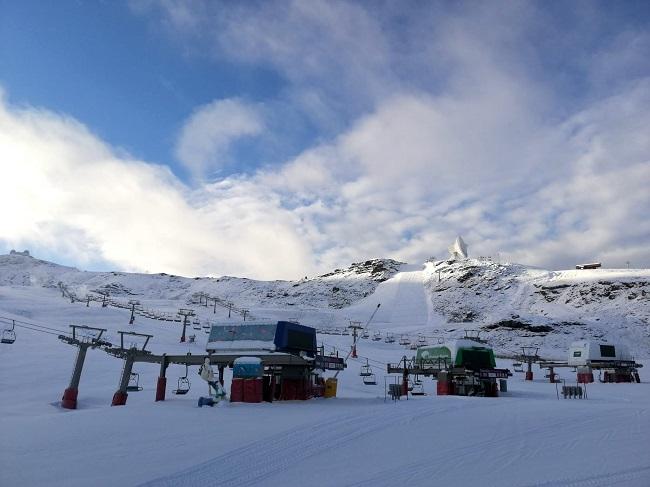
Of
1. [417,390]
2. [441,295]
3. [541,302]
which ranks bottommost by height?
[417,390]

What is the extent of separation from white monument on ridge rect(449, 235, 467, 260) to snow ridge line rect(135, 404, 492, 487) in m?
157

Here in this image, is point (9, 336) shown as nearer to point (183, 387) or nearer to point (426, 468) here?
point (183, 387)

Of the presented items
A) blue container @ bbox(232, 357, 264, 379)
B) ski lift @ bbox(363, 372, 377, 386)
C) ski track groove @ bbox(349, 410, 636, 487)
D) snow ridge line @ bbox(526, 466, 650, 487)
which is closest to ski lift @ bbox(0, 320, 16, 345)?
blue container @ bbox(232, 357, 264, 379)

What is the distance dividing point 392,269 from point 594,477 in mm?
145130

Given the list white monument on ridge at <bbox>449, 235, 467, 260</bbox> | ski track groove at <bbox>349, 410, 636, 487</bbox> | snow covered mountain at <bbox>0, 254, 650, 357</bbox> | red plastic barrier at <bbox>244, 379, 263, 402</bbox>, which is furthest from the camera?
white monument on ridge at <bbox>449, 235, 467, 260</bbox>

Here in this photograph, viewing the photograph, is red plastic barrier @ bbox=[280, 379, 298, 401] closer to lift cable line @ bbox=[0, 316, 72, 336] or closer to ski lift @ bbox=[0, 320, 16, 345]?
ski lift @ bbox=[0, 320, 16, 345]

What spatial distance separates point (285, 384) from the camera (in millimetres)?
28641

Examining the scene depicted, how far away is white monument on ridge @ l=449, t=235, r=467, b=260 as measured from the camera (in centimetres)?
17112

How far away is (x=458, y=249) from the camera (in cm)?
17200

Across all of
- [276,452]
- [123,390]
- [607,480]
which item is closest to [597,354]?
[123,390]

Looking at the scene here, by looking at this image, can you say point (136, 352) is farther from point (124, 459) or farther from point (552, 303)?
point (552, 303)

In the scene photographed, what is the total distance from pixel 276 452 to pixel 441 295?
10856 cm

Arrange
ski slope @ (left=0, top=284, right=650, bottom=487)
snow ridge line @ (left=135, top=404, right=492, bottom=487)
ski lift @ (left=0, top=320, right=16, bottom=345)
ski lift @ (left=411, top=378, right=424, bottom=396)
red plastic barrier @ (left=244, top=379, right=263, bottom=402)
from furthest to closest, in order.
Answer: ski lift @ (left=0, top=320, right=16, bottom=345), ski lift @ (left=411, top=378, right=424, bottom=396), red plastic barrier @ (left=244, top=379, right=263, bottom=402), ski slope @ (left=0, top=284, right=650, bottom=487), snow ridge line @ (left=135, top=404, right=492, bottom=487)

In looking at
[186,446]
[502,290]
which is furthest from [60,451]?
[502,290]
